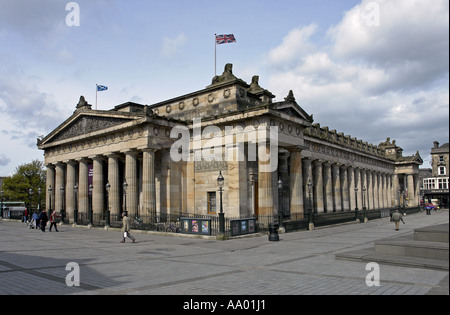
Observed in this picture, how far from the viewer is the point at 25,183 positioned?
75.5 metres

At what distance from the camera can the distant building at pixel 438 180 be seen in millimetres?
87312

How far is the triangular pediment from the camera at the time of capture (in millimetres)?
34906

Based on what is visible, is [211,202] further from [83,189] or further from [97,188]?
[83,189]

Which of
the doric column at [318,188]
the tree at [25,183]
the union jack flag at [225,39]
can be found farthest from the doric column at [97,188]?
the tree at [25,183]

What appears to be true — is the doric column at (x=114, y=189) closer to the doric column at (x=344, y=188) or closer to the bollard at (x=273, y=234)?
the bollard at (x=273, y=234)

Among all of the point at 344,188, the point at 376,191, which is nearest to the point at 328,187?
the point at 344,188

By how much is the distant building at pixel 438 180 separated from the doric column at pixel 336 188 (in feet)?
147

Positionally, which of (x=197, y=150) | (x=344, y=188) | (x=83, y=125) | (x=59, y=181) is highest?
(x=83, y=125)

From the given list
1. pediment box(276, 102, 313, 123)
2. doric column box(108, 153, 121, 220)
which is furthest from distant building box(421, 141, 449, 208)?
doric column box(108, 153, 121, 220)

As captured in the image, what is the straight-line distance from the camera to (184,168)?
112 ft

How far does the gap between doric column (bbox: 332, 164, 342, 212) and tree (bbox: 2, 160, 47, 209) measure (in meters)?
57.6

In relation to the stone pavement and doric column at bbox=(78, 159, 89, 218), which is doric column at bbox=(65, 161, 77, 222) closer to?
doric column at bbox=(78, 159, 89, 218)

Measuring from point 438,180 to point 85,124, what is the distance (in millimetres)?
89586
